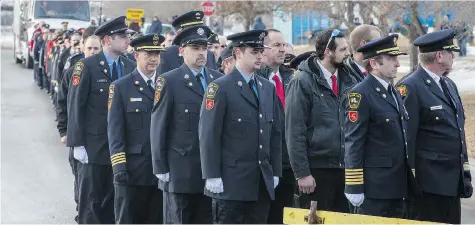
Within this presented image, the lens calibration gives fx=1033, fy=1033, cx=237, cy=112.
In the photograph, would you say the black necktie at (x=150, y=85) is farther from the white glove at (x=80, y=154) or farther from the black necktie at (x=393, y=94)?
the black necktie at (x=393, y=94)

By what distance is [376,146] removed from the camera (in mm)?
7445

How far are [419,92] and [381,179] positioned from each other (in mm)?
833

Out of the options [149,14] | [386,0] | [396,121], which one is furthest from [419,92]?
[149,14]

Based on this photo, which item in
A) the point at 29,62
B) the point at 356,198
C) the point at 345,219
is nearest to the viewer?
the point at 345,219

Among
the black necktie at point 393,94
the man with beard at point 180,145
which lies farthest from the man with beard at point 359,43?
the man with beard at point 180,145

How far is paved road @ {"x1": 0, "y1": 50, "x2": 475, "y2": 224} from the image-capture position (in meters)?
11.5

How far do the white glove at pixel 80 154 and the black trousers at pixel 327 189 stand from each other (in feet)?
7.88

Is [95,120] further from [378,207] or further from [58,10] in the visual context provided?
[58,10]

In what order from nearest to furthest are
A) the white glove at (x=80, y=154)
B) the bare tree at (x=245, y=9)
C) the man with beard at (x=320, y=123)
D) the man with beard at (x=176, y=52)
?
1. the man with beard at (x=320, y=123)
2. the white glove at (x=80, y=154)
3. the man with beard at (x=176, y=52)
4. the bare tree at (x=245, y=9)

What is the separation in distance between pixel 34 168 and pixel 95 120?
511cm

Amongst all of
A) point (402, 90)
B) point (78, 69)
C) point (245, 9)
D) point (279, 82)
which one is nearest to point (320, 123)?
point (402, 90)

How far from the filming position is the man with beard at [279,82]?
8.91 meters

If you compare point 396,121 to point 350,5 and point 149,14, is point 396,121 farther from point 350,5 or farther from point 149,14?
point 149,14

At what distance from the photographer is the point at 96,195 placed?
9750mm
